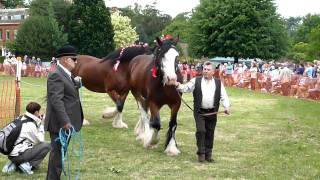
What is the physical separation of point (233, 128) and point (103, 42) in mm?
50270

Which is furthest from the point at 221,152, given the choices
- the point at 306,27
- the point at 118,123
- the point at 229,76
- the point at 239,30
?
the point at 306,27

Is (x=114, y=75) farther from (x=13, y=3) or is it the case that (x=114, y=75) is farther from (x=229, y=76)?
(x=13, y=3)

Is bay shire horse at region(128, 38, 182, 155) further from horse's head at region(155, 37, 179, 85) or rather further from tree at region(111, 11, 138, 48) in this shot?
tree at region(111, 11, 138, 48)

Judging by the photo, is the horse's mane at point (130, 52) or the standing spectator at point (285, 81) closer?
the horse's mane at point (130, 52)

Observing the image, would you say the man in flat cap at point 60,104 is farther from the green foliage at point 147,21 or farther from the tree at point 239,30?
the green foliage at point 147,21

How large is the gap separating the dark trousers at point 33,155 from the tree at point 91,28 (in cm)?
5415

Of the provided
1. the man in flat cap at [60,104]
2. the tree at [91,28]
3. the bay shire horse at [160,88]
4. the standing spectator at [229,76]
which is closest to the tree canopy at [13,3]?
the tree at [91,28]

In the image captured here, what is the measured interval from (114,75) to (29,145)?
5.04 m

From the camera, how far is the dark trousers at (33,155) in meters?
7.47

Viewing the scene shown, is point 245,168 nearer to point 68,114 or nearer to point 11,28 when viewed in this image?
point 68,114

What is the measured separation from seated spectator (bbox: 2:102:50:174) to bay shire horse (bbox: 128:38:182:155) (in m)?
2.30

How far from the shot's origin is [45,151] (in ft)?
24.7

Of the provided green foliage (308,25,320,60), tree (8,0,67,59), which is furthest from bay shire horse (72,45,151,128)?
green foliage (308,25,320,60)

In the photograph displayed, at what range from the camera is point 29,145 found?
7566 mm
